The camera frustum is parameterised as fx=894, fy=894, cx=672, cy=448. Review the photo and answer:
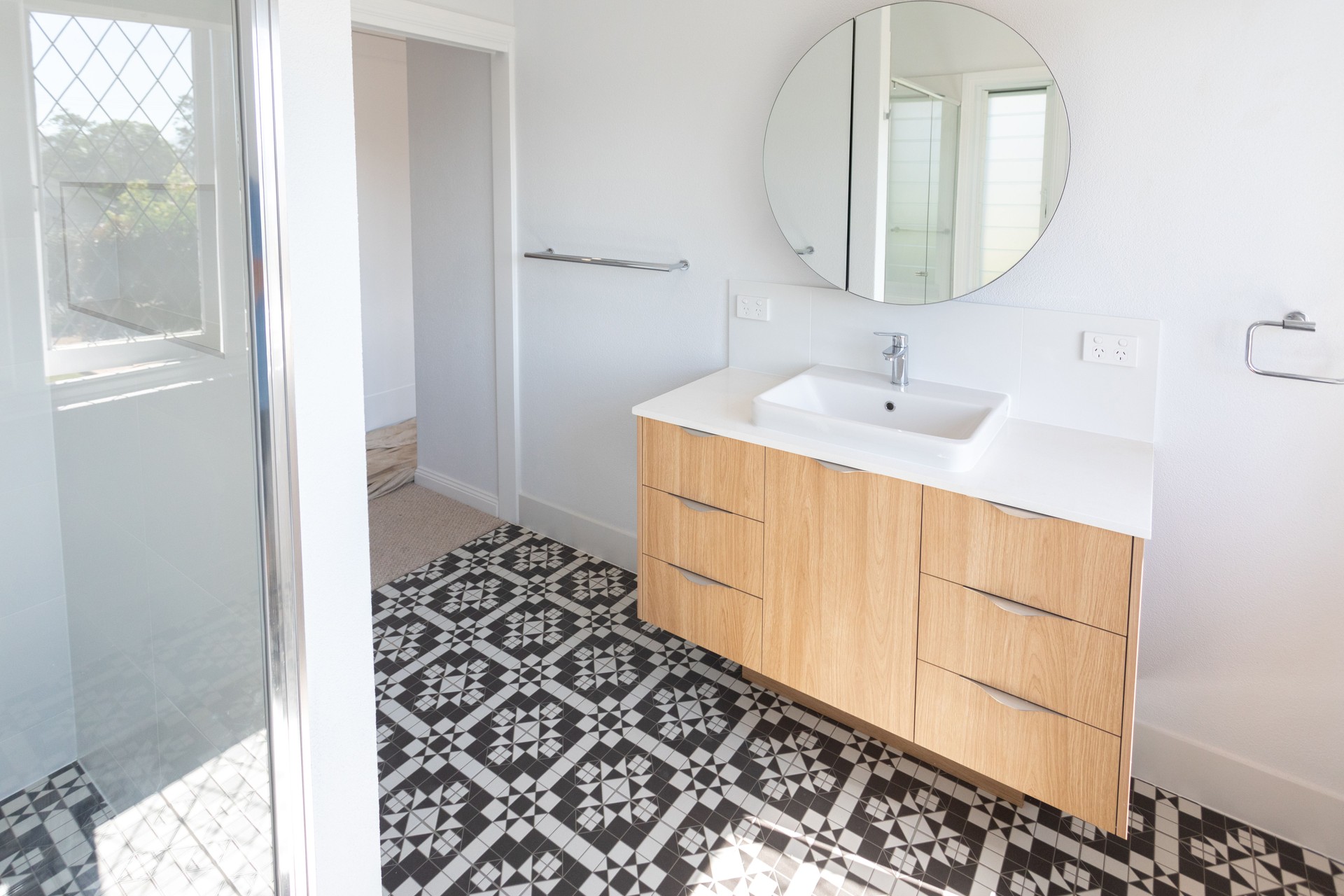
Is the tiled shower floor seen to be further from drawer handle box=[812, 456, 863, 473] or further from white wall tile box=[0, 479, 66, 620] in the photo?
drawer handle box=[812, 456, 863, 473]

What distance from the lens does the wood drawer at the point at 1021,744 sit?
1.76 metres

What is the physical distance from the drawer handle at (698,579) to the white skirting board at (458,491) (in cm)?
145

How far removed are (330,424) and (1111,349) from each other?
5.62 ft

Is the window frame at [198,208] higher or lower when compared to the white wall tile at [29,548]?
higher

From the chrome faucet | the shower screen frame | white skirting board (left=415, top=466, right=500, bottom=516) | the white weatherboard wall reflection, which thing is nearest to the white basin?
the chrome faucet

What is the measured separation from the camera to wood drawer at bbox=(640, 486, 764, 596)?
2223mm

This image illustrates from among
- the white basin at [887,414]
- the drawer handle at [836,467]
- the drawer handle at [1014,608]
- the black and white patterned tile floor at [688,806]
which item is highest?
the white basin at [887,414]

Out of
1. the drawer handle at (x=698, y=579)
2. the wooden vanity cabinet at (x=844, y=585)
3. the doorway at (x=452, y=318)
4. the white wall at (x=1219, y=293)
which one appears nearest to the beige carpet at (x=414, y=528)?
the doorway at (x=452, y=318)

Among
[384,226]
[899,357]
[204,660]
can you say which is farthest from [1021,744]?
[384,226]

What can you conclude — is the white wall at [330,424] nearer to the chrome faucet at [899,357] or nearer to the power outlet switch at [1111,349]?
the chrome faucet at [899,357]

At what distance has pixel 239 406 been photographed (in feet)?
4.00

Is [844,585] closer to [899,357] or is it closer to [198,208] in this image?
[899,357]

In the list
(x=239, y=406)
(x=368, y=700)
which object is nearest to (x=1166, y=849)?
(x=368, y=700)

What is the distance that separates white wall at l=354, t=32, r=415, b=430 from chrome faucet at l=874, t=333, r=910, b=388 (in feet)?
9.01
